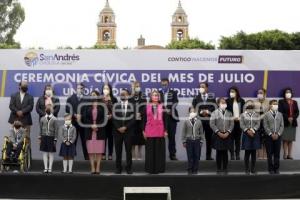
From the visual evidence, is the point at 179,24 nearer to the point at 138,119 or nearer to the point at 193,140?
the point at 138,119

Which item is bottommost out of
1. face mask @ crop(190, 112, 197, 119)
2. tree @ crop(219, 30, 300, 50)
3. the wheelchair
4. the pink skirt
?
the wheelchair

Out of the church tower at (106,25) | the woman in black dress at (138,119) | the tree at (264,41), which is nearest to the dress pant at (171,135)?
the woman in black dress at (138,119)

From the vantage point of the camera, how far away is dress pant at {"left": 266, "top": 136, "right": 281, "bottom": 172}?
34.9 ft

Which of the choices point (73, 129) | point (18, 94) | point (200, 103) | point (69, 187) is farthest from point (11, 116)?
point (200, 103)

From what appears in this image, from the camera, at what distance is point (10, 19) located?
166ft

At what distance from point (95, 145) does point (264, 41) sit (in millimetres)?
42629

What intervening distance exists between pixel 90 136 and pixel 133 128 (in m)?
0.82

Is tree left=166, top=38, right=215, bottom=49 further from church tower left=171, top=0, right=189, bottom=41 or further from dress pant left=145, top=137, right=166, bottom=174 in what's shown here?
church tower left=171, top=0, right=189, bottom=41

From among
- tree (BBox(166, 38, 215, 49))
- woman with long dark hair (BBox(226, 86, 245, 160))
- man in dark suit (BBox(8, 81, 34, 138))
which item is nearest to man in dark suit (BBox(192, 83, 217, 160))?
woman with long dark hair (BBox(226, 86, 245, 160))

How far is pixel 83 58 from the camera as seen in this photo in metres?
11.9

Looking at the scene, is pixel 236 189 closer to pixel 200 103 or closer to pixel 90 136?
pixel 200 103

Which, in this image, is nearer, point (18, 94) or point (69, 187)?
point (69, 187)

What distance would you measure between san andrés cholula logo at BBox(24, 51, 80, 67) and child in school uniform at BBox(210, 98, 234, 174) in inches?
127

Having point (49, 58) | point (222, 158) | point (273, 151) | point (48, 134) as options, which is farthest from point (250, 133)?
point (49, 58)
